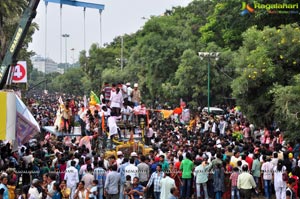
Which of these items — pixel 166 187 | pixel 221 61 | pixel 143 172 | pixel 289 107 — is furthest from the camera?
pixel 221 61

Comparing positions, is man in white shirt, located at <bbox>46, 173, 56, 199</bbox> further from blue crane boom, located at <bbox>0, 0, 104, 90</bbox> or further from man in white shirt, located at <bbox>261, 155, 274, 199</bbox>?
man in white shirt, located at <bbox>261, 155, 274, 199</bbox>

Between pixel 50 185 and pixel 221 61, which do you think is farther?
pixel 221 61

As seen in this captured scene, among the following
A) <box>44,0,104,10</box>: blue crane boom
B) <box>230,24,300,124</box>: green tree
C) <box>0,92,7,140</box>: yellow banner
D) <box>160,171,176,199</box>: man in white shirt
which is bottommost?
<box>160,171,176,199</box>: man in white shirt

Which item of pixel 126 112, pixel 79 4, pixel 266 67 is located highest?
pixel 79 4

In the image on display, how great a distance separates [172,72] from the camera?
49.3 meters

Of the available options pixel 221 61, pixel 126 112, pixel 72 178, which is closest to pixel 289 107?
pixel 126 112

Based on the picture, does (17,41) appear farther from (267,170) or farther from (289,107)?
(289,107)

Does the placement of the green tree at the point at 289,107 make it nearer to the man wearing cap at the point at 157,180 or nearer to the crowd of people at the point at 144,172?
the crowd of people at the point at 144,172

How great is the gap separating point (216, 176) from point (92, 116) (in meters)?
7.38

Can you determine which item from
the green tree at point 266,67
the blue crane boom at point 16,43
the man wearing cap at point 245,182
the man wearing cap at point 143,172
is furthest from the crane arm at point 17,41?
the green tree at point 266,67

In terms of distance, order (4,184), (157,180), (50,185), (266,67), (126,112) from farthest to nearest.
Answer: (266,67)
(126,112)
(157,180)
(50,185)
(4,184)

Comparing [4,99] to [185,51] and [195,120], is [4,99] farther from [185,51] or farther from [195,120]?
[185,51]

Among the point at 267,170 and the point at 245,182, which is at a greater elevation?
the point at 267,170

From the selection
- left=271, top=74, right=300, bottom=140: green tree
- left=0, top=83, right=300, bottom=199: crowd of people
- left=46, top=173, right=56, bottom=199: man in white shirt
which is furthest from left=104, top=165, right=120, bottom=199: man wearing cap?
left=271, top=74, right=300, bottom=140: green tree
